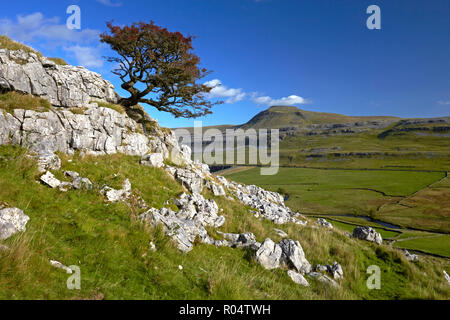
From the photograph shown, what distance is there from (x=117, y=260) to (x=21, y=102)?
14179 mm

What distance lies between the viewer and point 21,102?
50.9ft

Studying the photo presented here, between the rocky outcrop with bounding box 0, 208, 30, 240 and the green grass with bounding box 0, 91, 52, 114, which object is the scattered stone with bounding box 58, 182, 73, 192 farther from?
the green grass with bounding box 0, 91, 52, 114

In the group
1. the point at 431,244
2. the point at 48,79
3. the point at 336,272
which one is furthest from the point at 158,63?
the point at 431,244

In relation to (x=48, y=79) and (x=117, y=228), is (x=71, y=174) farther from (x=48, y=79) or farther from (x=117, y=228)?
(x=48, y=79)

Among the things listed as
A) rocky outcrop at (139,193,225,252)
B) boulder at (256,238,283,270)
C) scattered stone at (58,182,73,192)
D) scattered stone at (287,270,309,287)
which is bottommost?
scattered stone at (287,270,309,287)

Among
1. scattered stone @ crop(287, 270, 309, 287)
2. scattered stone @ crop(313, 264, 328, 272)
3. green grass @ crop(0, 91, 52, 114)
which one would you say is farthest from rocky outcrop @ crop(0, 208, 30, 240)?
scattered stone @ crop(313, 264, 328, 272)

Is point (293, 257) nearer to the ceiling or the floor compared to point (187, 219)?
nearer to the floor

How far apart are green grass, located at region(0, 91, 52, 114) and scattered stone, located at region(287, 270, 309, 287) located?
18.6m

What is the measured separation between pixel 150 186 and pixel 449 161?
791 feet

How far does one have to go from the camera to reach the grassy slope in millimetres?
6652

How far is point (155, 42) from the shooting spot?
77.0 ft

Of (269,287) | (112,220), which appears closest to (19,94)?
(112,220)

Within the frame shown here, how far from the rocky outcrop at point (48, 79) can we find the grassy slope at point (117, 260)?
6430 mm
